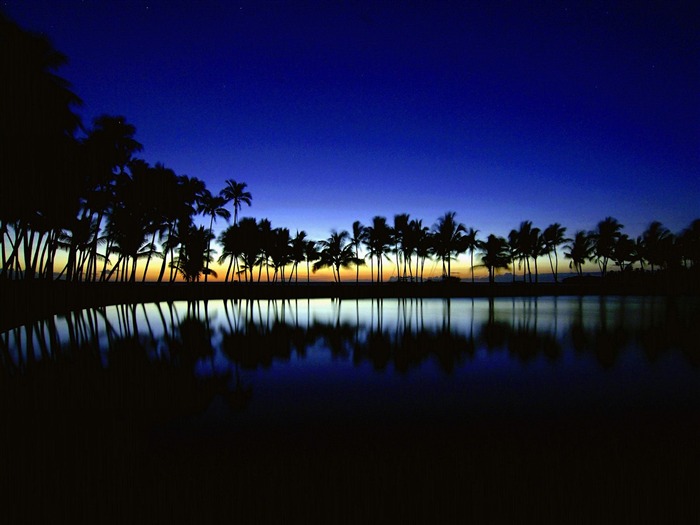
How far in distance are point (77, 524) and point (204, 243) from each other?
41.9 metres

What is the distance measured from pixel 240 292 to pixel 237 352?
28736 millimetres

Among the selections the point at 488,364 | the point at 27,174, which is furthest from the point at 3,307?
the point at 488,364

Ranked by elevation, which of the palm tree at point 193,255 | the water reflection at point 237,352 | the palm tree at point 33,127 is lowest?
the water reflection at point 237,352

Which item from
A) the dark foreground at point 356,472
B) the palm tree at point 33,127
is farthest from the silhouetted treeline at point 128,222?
the dark foreground at point 356,472

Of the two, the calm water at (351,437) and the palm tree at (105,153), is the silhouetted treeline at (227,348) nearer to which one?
the calm water at (351,437)

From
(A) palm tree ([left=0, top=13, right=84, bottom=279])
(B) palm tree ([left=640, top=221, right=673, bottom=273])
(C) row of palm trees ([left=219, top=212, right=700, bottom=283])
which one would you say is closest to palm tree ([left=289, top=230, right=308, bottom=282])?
(C) row of palm trees ([left=219, top=212, right=700, bottom=283])

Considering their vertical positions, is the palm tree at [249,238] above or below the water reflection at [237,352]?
above

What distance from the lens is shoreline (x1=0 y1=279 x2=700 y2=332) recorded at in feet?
55.8

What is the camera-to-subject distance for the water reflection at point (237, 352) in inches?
232

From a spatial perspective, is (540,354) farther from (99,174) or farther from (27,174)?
(99,174)

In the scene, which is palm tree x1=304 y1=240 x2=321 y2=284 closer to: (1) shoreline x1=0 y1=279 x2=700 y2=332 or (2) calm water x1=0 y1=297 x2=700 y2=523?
(1) shoreline x1=0 y1=279 x2=700 y2=332

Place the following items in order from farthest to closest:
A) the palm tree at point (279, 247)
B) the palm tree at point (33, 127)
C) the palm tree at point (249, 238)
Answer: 1. the palm tree at point (279, 247)
2. the palm tree at point (249, 238)
3. the palm tree at point (33, 127)

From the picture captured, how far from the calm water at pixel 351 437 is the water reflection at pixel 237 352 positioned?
0.08 m

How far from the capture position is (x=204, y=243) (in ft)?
136
